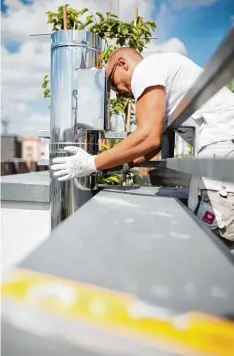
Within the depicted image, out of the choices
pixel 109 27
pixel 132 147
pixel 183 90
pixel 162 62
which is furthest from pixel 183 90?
pixel 109 27

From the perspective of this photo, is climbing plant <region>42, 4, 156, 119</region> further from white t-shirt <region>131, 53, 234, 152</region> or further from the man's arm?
the man's arm

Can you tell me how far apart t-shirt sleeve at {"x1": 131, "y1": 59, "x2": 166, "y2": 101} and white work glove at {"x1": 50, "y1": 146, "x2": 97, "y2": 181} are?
16.2 inches

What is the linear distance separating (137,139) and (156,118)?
0.13 meters

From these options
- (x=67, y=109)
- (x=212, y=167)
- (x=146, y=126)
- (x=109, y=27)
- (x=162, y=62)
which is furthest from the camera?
(x=109, y=27)

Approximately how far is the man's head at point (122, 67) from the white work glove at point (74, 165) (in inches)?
19.5

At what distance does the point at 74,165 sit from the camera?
1860mm

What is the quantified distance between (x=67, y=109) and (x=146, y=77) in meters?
0.51

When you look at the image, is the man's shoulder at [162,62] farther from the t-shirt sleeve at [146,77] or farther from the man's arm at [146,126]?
the man's arm at [146,126]

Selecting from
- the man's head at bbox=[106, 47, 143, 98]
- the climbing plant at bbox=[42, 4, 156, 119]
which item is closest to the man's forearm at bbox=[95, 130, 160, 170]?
the man's head at bbox=[106, 47, 143, 98]

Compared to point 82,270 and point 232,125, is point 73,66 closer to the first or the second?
point 232,125

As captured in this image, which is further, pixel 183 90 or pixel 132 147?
pixel 183 90

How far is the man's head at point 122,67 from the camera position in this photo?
6.53 feet

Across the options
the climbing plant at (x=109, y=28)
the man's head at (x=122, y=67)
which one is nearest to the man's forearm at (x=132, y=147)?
the man's head at (x=122, y=67)

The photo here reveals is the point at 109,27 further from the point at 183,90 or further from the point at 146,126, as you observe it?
the point at 146,126
